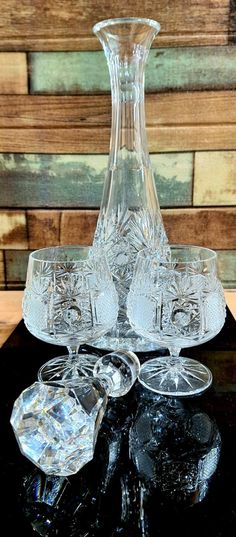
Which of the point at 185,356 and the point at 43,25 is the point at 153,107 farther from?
the point at 185,356

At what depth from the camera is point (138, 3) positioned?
70 centimetres

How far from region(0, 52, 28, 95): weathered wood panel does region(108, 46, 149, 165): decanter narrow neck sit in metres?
0.30

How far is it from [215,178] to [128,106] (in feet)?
1.05

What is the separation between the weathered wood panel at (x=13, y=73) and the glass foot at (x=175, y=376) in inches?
20.9

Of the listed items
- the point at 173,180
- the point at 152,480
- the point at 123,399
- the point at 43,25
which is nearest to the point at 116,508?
the point at 152,480

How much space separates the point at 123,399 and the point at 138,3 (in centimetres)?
63

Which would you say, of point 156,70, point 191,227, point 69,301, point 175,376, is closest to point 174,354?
point 175,376

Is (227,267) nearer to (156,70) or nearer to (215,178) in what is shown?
(215,178)

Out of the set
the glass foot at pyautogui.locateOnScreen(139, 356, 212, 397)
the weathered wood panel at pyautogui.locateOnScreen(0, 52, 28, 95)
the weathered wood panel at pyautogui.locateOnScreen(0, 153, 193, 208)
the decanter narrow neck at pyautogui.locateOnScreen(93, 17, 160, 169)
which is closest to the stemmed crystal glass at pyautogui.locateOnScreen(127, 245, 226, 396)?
the glass foot at pyautogui.locateOnScreen(139, 356, 212, 397)

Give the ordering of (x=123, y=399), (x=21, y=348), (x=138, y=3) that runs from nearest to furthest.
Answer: (x=123, y=399), (x=21, y=348), (x=138, y=3)

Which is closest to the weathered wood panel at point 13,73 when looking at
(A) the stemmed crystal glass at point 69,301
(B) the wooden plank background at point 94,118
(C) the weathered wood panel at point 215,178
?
(B) the wooden plank background at point 94,118

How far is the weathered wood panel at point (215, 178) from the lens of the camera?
0.76 m

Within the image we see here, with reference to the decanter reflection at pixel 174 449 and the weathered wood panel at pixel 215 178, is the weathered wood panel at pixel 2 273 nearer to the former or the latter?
the weathered wood panel at pixel 215 178

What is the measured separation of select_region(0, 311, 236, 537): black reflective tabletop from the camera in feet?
0.86
